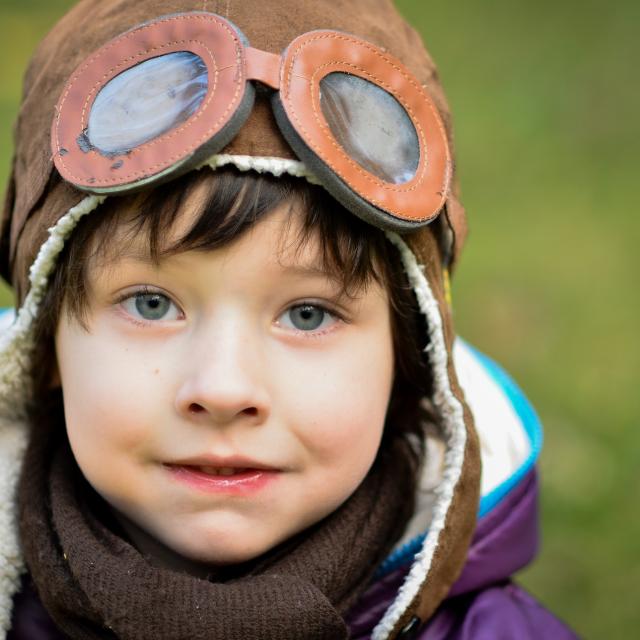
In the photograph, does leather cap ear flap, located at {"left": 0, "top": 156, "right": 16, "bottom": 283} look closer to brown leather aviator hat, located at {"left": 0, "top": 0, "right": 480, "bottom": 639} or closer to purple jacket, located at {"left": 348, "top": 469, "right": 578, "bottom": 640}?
brown leather aviator hat, located at {"left": 0, "top": 0, "right": 480, "bottom": 639}

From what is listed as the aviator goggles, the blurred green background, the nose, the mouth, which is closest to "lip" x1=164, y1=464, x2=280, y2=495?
the mouth

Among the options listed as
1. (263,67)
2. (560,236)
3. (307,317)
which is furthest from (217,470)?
(560,236)

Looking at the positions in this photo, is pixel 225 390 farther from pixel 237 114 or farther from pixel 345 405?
pixel 237 114

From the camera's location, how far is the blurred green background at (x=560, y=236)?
290 cm

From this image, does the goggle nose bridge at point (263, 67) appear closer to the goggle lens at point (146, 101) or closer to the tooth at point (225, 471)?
the goggle lens at point (146, 101)

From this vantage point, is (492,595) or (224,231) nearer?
(224,231)

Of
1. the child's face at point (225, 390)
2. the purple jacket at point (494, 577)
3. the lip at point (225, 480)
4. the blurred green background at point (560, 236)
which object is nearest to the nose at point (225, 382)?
the child's face at point (225, 390)

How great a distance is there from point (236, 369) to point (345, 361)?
21 cm

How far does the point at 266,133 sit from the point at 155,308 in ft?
1.04

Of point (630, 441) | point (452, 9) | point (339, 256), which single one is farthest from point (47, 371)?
point (452, 9)

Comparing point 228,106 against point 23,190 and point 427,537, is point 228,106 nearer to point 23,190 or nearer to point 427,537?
point 23,190

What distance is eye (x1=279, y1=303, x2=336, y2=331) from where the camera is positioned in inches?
66.6

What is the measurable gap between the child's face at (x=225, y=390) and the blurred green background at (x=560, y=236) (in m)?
1.21

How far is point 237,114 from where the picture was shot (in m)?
1.59
